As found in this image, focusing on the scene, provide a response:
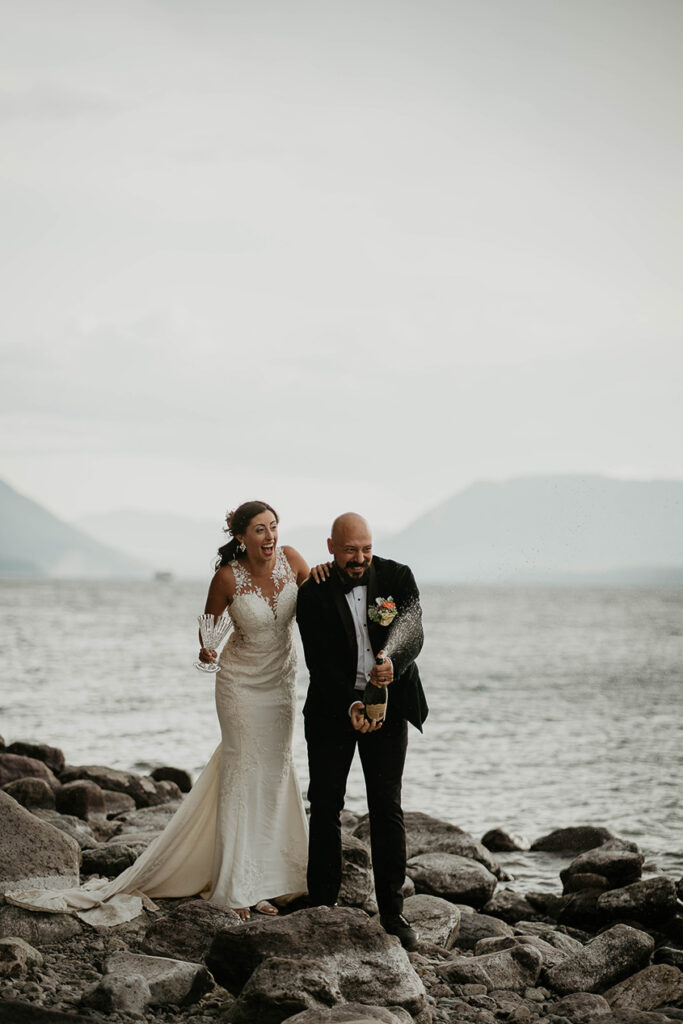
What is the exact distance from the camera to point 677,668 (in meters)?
39.8

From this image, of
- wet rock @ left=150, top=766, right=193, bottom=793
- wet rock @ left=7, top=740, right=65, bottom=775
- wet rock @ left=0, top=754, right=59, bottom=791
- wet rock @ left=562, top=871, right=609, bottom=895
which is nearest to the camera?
wet rock @ left=562, top=871, right=609, bottom=895

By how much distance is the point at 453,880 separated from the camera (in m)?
9.38

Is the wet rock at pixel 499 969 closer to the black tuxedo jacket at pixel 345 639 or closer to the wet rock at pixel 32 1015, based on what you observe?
the black tuxedo jacket at pixel 345 639

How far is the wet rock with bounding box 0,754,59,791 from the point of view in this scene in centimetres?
1379

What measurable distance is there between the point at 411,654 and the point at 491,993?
203 cm

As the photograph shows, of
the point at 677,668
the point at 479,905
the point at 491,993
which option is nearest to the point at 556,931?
the point at 479,905

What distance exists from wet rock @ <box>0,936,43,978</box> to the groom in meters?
1.77

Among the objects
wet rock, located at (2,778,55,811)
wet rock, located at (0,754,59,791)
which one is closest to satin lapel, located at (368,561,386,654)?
wet rock, located at (2,778,55,811)

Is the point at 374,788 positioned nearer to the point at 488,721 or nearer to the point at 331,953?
the point at 331,953

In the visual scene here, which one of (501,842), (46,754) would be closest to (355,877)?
(501,842)

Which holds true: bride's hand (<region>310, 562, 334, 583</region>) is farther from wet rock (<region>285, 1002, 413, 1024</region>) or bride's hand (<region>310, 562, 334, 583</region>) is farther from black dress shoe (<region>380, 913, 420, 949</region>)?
wet rock (<region>285, 1002, 413, 1024</region>)

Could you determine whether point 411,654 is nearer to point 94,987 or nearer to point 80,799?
point 94,987

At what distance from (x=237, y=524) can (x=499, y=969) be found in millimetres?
3207

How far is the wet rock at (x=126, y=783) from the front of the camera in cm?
1398
